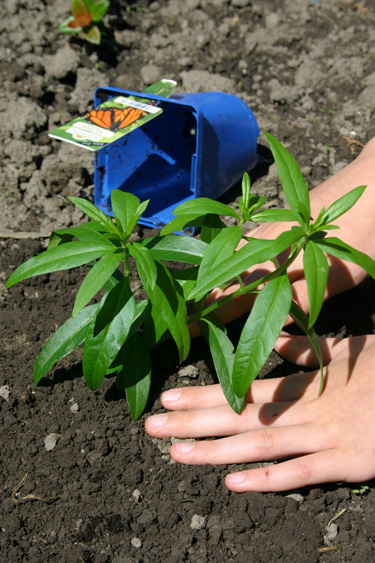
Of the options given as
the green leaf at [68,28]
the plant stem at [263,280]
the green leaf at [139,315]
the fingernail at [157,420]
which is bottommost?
the fingernail at [157,420]

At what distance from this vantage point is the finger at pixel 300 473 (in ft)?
5.61

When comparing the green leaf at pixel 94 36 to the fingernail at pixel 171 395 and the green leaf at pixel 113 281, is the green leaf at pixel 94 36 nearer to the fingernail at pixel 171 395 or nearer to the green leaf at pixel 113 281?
the green leaf at pixel 113 281

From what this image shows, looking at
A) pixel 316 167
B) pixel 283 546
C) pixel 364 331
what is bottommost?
pixel 283 546

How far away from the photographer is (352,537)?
1.73 metres

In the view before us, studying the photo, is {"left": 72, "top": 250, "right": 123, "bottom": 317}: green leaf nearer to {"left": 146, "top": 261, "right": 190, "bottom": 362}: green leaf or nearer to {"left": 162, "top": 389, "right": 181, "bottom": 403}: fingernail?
{"left": 146, "top": 261, "right": 190, "bottom": 362}: green leaf

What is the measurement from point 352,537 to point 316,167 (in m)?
1.86

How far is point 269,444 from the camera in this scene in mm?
1757

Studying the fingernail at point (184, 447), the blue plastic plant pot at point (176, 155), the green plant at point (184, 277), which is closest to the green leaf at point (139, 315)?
the green plant at point (184, 277)

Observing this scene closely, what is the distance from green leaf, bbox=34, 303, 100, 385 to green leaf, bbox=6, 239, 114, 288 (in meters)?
0.28

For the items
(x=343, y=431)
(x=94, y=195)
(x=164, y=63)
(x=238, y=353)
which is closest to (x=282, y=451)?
(x=343, y=431)

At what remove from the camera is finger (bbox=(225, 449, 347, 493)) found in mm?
1711

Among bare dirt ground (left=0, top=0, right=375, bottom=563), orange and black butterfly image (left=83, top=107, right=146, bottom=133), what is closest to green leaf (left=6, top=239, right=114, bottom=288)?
bare dirt ground (left=0, top=0, right=375, bottom=563)

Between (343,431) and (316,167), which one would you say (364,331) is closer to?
(343,431)

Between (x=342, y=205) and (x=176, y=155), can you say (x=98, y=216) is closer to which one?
(x=342, y=205)
